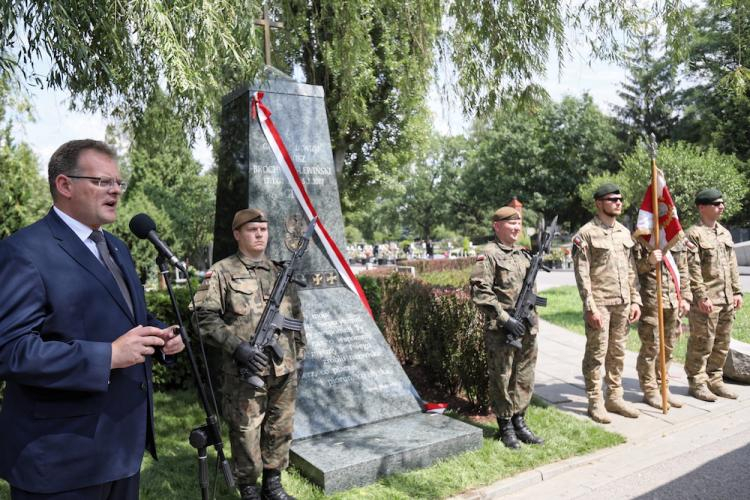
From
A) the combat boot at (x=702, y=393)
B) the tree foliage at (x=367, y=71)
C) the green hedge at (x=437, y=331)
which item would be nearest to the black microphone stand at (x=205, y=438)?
the green hedge at (x=437, y=331)

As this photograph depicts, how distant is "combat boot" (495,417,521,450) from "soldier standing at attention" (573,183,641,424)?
1.24 meters

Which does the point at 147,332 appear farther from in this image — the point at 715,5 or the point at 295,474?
the point at 715,5

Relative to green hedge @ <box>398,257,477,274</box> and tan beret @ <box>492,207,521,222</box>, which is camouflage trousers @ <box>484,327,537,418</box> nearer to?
tan beret @ <box>492,207,521,222</box>

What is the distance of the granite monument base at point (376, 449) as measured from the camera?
4.02 metres

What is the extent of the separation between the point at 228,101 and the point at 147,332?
13.5ft

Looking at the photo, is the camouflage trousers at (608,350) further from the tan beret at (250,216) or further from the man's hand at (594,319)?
the tan beret at (250,216)

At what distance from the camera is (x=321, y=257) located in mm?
5445

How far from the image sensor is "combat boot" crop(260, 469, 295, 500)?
3.75m

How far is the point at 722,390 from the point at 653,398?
1.00 m

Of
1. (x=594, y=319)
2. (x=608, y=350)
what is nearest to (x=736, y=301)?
(x=608, y=350)

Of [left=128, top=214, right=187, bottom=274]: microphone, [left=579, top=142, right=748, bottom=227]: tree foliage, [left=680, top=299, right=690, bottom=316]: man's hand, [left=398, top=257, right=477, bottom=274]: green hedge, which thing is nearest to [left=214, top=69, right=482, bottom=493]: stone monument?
[left=128, top=214, right=187, bottom=274]: microphone

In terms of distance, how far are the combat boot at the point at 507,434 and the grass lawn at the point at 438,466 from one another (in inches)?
2.8

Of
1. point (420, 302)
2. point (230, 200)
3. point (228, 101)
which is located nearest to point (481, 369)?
point (420, 302)

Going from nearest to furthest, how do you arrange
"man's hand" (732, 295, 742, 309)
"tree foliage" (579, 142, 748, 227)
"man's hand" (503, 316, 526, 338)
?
"man's hand" (503, 316, 526, 338) → "man's hand" (732, 295, 742, 309) → "tree foliage" (579, 142, 748, 227)
